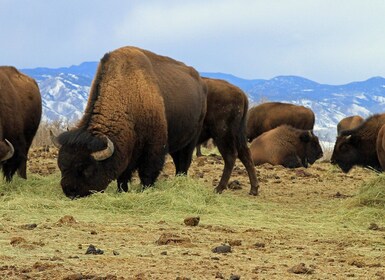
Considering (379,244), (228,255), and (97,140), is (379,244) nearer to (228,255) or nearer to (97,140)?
(228,255)

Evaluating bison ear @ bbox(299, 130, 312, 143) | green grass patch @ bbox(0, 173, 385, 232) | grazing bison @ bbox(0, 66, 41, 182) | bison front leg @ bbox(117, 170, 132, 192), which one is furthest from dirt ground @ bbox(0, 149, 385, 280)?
bison ear @ bbox(299, 130, 312, 143)

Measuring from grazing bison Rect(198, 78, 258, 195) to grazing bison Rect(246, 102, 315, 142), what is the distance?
13864 millimetres

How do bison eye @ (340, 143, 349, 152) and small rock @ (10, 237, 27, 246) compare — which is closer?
small rock @ (10, 237, 27, 246)

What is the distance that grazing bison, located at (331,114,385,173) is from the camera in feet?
51.8

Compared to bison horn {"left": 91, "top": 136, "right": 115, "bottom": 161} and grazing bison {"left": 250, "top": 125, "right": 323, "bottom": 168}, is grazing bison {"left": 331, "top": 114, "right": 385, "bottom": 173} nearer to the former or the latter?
grazing bison {"left": 250, "top": 125, "right": 323, "bottom": 168}

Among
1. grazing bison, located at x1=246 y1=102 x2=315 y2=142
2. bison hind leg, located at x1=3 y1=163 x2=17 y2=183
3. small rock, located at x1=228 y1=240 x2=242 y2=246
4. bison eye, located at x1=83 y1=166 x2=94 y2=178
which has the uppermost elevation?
small rock, located at x1=228 y1=240 x2=242 y2=246

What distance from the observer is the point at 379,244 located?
26.5 feet

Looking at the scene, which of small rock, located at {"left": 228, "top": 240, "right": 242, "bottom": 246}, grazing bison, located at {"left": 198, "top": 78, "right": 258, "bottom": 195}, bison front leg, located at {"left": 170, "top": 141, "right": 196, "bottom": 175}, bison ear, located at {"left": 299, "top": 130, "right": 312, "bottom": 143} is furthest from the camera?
bison ear, located at {"left": 299, "top": 130, "right": 312, "bottom": 143}

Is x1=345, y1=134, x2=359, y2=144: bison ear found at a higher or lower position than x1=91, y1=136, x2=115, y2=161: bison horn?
lower

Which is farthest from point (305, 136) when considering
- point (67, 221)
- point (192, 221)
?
point (67, 221)

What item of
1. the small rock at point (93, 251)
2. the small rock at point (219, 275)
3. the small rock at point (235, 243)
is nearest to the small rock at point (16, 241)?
the small rock at point (93, 251)

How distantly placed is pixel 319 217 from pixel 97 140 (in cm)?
323

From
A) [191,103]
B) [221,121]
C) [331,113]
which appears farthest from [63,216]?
[331,113]

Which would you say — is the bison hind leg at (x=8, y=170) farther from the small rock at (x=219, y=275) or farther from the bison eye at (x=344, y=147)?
the small rock at (x=219, y=275)
